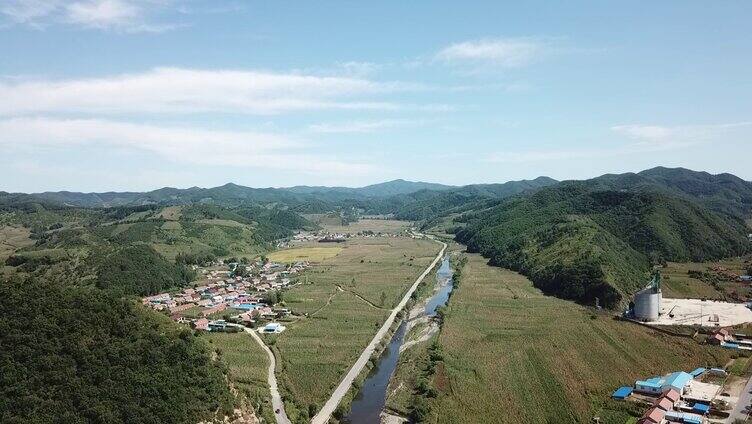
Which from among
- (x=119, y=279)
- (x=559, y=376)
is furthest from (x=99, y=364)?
(x=119, y=279)

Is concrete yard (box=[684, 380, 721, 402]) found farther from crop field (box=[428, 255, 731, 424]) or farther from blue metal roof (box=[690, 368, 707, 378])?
crop field (box=[428, 255, 731, 424])

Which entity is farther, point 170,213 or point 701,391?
point 170,213

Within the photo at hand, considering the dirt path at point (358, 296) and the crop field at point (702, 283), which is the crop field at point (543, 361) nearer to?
the dirt path at point (358, 296)

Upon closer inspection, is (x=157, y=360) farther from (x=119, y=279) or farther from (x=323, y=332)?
(x=119, y=279)

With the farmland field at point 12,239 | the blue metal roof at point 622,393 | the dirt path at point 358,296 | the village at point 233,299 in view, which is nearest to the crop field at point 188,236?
the village at point 233,299

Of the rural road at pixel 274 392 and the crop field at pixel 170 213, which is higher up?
the crop field at pixel 170 213

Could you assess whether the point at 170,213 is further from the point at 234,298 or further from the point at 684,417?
the point at 684,417

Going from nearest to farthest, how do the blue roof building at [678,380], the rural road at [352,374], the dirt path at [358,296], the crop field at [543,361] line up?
the rural road at [352,374], the crop field at [543,361], the blue roof building at [678,380], the dirt path at [358,296]

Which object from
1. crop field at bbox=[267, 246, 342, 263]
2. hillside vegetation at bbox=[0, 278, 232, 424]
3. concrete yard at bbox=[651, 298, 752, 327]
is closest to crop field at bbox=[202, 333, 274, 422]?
hillside vegetation at bbox=[0, 278, 232, 424]

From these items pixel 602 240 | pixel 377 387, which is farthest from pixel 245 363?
pixel 602 240
